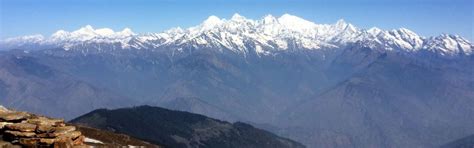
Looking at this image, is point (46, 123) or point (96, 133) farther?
point (96, 133)

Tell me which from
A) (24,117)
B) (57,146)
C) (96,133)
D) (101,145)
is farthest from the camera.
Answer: (96,133)

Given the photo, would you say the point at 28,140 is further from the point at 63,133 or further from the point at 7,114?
the point at 7,114

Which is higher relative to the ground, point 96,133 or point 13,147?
point 96,133

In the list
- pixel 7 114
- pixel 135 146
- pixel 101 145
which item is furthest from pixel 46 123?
pixel 135 146

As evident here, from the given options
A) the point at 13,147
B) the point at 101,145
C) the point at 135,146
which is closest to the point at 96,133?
the point at 135,146

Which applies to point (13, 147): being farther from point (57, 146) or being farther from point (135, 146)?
point (135, 146)

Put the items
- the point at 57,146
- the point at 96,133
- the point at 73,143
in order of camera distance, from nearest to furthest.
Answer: the point at 57,146
the point at 73,143
the point at 96,133
